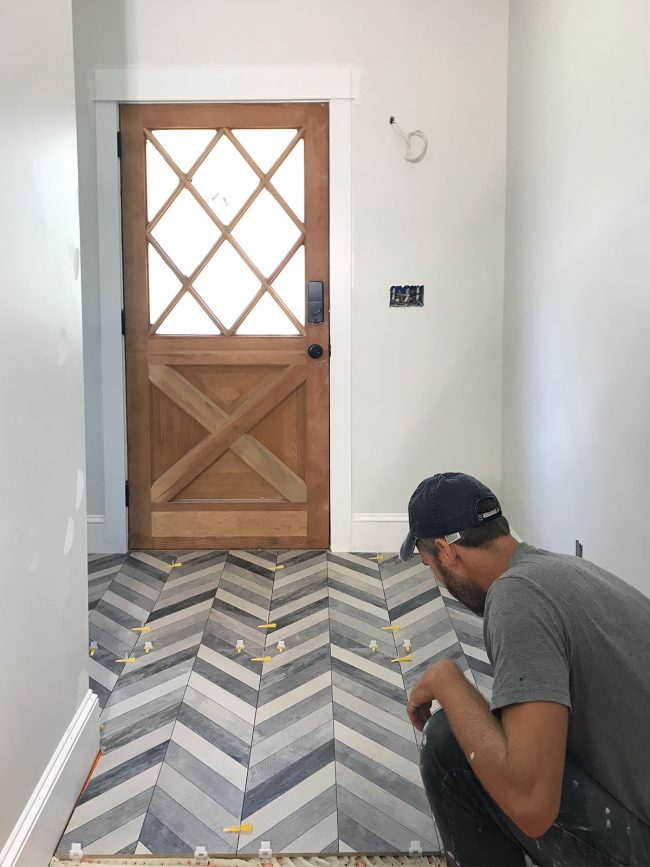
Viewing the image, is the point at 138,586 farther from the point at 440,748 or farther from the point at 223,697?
the point at 440,748

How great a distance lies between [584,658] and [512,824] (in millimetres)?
422

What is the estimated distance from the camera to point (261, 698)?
292cm

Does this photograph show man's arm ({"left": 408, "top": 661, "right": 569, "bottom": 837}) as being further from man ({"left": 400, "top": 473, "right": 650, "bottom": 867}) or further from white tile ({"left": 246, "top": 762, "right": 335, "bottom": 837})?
white tile ({"left": 246, "top": 762, "right": 335, "bottom": 837})

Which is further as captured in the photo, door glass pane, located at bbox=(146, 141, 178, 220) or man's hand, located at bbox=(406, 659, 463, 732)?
door glass pane, located at bbox=(146, 141, 178, 220)

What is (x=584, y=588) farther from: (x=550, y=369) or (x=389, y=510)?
(x=389, y=510)

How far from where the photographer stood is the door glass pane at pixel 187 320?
14.8 feet

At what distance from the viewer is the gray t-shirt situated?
1350 mm

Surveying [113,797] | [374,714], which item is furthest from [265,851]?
[374,714]

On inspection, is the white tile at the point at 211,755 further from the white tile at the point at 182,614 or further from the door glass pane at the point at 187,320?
the door glass pane at the point at 187,320

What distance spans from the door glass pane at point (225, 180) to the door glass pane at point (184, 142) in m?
0.06

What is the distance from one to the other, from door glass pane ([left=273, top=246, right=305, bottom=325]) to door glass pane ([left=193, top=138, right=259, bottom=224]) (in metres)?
0.38

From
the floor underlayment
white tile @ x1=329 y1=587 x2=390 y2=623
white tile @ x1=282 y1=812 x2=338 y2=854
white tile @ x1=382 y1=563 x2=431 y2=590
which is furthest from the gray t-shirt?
white tile @ x1=382 y1=563 x2=431 y2=590

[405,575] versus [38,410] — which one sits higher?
[38,410]

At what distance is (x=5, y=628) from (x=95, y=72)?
336cm
